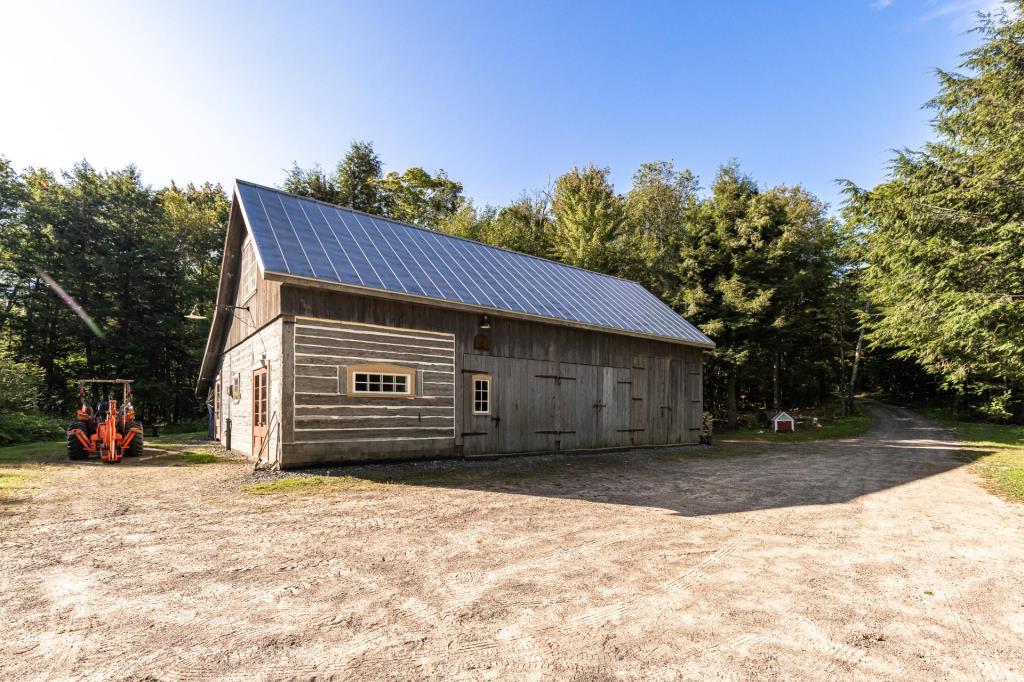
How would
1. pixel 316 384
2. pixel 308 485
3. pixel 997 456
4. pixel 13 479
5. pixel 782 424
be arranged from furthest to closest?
pixel 782 424
pixel 997 456
pixel 316 384
pixel 13 479
pixel 308 485

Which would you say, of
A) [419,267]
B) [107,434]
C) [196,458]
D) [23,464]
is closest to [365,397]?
[419,267]

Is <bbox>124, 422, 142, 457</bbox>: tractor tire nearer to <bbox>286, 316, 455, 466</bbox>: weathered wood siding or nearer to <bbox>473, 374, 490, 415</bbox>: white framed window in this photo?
<bbox>286, 316, 455, 466</bbox>: weathered wood siding

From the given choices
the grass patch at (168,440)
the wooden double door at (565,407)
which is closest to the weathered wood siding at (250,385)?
the grass patch at (168,440)

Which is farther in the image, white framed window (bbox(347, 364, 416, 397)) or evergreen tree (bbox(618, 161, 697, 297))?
evergreen tree (bbox(618, 161, 697, 297))

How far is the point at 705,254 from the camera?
87.7 feet

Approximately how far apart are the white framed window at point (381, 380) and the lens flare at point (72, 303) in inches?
948

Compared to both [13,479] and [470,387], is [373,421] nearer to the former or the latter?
[470,387]

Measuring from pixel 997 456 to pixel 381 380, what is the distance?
18.2m

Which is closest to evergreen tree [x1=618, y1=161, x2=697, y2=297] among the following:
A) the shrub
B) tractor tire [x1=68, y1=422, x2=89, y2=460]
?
tractor tire [x1=68, y1=422, x2=89, y2=460]

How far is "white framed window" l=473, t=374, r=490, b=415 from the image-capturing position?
12.3 m

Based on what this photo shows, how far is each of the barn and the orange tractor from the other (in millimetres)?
2426

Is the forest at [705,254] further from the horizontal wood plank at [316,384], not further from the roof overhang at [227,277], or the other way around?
the horizontal wood plank at [316,384]

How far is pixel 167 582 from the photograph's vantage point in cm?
413

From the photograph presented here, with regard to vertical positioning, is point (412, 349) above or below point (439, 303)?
below
